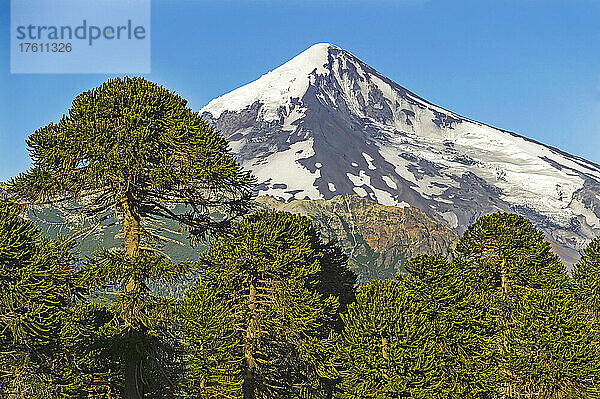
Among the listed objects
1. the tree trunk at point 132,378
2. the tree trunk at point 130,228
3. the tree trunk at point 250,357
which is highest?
the tree trunk at point 130,228

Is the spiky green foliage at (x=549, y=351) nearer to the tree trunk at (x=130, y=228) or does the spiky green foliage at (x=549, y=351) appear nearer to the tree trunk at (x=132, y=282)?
the tree trunk at (x=132, y=282)

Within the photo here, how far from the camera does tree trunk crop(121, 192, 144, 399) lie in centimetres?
2102

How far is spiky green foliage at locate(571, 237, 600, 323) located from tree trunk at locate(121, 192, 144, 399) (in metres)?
35.6

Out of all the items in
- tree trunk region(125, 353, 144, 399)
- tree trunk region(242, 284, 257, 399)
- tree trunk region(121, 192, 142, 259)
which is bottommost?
tree trunk region(125, 353, 144, 399)

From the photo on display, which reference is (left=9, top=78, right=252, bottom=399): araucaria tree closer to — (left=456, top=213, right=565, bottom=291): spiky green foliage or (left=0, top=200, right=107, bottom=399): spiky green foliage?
(left=0, top=200, right=107, bottom=399): spiky green foliage

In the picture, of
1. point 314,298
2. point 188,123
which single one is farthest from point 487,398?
point 188,123

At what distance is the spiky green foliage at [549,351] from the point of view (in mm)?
36281

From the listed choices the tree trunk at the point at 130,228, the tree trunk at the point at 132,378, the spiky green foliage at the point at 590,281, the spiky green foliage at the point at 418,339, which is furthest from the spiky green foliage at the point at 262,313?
the spiky green foliage at the point at 590,281

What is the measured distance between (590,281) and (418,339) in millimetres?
19409

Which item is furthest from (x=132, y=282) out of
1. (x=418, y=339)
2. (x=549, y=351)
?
(x=549, y=351)

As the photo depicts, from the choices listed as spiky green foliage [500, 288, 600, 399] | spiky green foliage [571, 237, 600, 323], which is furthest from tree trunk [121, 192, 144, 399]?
spiky green foliage [571, 237, 600, 323]

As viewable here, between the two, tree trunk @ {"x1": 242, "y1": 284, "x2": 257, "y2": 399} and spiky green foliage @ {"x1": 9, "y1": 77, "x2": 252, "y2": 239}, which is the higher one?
spiky green foliage @ {"x1": 9, "y1": 77, "x2": 252, "y2": 239}

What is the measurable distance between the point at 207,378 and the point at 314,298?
818 centimetres

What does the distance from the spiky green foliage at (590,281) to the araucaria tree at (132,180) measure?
33155 mm
